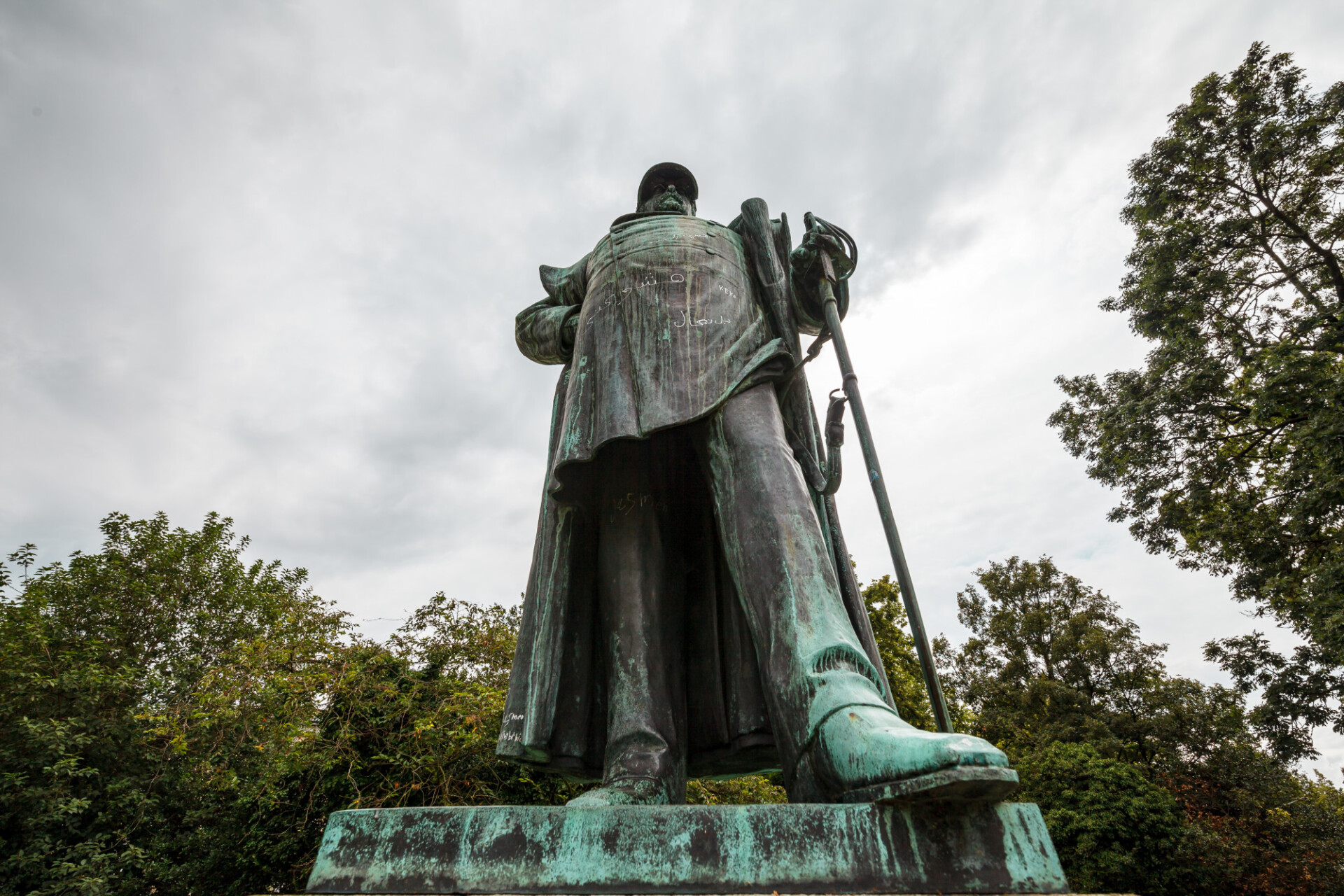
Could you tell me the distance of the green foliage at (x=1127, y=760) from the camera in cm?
1488

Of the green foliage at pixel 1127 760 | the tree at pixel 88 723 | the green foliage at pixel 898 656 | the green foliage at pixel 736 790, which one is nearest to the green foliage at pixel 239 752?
the tree at pixel 88 723

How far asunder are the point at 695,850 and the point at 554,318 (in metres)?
2.11

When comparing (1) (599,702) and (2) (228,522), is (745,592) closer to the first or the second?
(1) (599,702)

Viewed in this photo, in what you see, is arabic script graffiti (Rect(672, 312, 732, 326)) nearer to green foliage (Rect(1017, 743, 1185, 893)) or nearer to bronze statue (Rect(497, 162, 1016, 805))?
bronze statue (Rect(497, 162, 1016, 805))

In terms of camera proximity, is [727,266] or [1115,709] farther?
[1115,709]

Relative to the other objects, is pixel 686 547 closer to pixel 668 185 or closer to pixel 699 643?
pixel 699 643

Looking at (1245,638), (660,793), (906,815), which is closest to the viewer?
(906,815)

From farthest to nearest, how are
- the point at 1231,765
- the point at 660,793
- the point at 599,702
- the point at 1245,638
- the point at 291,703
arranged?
1. the point at 1231,765
2. the point at 1245,638
3. the point at 291,703
4. the point at 599,702
5. the point at 660,793

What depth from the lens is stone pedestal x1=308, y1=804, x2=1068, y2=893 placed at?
1.18m

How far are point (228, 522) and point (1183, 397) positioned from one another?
23.4 m

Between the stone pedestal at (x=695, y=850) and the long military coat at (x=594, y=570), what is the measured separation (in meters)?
0.65

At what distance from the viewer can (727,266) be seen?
260 cm

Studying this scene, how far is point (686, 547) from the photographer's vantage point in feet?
7.94

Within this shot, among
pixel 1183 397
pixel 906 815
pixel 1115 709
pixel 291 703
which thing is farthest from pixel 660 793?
pixel 1115 709
